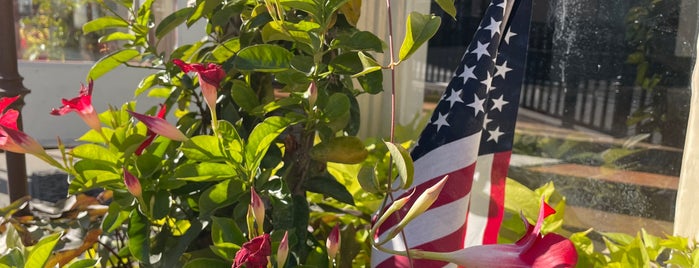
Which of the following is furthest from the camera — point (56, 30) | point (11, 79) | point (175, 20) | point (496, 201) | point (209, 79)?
point (56, 30)

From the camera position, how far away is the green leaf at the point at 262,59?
0.69 meters

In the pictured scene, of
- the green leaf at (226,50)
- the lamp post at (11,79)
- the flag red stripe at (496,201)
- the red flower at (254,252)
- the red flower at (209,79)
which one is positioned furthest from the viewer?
the lamp post at (11,79)

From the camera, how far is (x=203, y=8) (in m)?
0.82

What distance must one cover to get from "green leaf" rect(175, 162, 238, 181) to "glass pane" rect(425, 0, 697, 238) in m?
0.95

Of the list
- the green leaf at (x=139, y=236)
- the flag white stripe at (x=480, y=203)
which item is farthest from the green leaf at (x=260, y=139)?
the flag white stripe at (x=480, y=203)

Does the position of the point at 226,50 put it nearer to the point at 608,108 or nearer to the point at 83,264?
the point at 83,264

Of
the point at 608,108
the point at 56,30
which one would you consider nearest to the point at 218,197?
the point at 608,108

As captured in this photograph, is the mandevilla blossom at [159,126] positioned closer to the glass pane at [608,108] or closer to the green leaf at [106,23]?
the green leaf at [106,23]

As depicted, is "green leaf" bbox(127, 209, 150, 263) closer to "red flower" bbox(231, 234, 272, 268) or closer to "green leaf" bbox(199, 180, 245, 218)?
"green leaf" bbox(199, 180, 245, 218)

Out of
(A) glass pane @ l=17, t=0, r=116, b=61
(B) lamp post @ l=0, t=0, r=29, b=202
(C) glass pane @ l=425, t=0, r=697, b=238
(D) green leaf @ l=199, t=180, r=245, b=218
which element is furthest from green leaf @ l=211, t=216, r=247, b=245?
(A) glass pane @ l=17, t=0, r=116, b=61

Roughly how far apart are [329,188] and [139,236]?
240mm

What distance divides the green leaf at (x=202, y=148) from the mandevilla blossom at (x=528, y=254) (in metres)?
0.24

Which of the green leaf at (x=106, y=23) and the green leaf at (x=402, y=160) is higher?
the green leaf at (x=106, y=23)

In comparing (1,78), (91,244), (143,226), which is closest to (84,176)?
(143,226)
